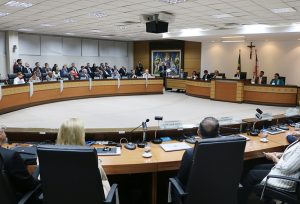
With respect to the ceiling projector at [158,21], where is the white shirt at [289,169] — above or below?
below

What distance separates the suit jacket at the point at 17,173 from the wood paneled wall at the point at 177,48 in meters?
16.0

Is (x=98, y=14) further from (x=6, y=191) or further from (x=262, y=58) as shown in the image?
(x=262, y=58)

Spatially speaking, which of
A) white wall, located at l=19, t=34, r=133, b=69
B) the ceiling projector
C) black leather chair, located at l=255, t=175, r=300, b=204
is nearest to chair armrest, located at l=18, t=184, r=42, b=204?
black leather chair, located at l=255, t=175, r=300, b=204

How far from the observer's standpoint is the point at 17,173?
2186mm

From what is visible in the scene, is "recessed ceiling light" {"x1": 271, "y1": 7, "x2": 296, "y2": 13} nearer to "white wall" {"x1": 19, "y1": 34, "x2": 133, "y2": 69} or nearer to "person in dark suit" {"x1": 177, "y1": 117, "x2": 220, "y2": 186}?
"person in dark suit" {"x1": 177, "y1": 117, "x2": 220, "y2": 186}

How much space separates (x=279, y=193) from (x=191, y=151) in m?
0.95

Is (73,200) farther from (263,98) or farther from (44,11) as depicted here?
(263,98)

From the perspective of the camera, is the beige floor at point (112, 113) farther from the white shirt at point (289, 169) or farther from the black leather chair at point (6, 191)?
the black leather chair at point (6, 191)

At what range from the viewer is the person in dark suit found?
2273 millimetres

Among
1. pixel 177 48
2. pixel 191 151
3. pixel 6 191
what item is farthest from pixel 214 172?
pixel 177 48

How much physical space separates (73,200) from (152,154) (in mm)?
1181

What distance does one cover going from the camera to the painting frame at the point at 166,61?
18505mm

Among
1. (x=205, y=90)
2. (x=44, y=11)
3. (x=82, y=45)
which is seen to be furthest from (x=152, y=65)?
(x=44, y=11)

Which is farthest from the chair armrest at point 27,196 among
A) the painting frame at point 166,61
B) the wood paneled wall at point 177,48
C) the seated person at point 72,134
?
the wood paneled wall at point 177,48
